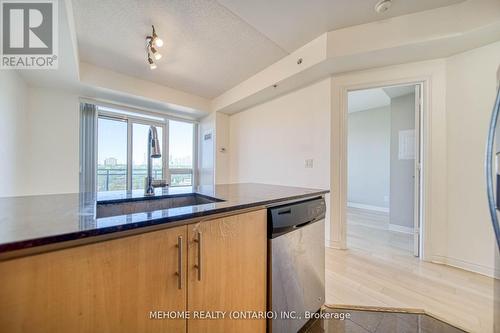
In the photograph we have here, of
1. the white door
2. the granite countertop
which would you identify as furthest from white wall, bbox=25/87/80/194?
the white door

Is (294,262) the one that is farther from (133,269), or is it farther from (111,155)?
(111,155)

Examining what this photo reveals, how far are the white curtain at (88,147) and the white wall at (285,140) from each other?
8.69ft

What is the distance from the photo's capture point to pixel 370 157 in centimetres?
542

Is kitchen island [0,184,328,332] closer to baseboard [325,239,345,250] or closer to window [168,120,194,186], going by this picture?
baseboard [325,239,345,250]

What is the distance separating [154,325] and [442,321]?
191 cm

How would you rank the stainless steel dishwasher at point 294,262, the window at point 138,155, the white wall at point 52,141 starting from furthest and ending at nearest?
the window at point 138,155
the white wall at point 52,141
the stainless steel dishwasher at point 294,262

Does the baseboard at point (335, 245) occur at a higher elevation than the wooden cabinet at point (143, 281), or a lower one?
lower

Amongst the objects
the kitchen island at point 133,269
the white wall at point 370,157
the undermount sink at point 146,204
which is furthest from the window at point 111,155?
the white wall at point 370,157

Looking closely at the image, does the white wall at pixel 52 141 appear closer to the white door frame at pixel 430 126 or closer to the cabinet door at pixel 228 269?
the cabinet door at pixel 228 269

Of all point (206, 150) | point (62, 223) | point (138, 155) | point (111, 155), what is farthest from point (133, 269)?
point (206, 150)

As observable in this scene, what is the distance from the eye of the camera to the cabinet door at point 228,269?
83cm

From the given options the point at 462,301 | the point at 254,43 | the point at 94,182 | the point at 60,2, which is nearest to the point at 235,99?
the point at 254,43

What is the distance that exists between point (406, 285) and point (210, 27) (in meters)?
3.32

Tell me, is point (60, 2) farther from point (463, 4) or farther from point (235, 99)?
point (463, 4)
